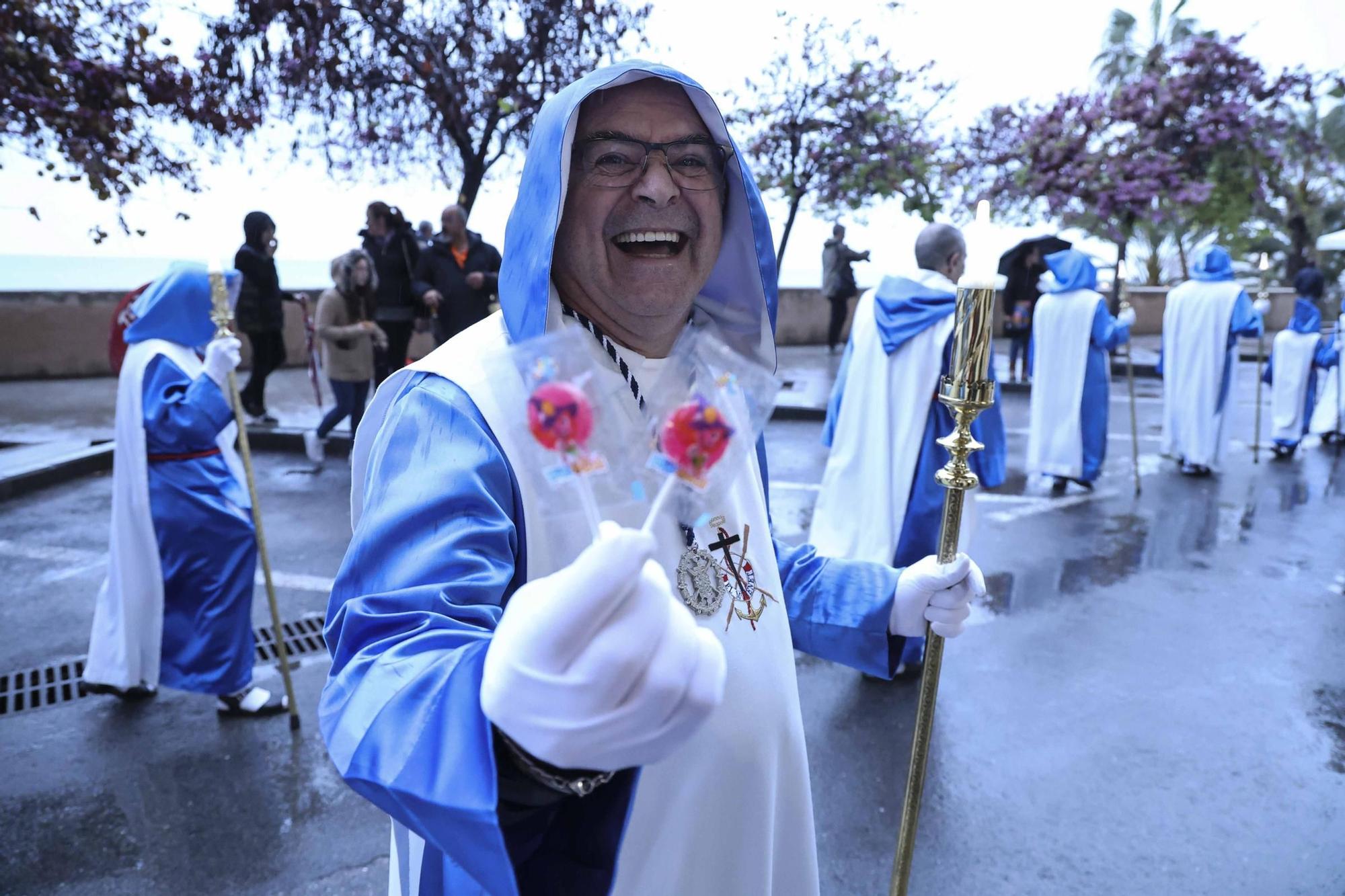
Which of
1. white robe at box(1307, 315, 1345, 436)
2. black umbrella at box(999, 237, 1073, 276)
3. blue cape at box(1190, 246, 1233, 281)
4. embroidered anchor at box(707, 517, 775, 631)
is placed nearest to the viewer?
embroidered anchor at box(707, 517, 775, 631)

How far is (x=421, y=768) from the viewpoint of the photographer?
3.07 feet

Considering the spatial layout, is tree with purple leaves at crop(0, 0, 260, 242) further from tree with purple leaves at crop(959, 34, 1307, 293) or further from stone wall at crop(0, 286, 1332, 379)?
tree with purple leaves at crop(959, 34, 1307, 293)

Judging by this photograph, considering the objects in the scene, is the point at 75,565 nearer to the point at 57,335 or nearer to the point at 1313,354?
the point at 57,335

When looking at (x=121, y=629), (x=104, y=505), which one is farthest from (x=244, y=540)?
(x=104, y=505)

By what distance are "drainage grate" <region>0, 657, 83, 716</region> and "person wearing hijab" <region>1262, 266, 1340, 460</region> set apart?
10.4 meters

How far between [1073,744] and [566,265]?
10.6ft

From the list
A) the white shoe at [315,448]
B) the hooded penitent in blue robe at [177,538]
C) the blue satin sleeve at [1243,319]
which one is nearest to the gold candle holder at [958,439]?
the hooded penitent in blue robe at [177,538]

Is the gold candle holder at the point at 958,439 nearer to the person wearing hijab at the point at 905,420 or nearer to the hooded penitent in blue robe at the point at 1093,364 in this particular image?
the person wearing hijab at the point at 905,420

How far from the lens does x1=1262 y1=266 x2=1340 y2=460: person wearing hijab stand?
9.84 meters

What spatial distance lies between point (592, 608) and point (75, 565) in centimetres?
587

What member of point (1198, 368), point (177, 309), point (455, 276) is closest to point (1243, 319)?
point (1198, 368)

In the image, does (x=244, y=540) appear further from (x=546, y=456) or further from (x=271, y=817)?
(x=546, y=456)

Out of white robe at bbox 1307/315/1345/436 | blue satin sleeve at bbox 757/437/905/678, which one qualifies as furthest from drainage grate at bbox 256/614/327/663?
white robe at bbox 1307/315/1345/436

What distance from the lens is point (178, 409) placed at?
3.70 metres
